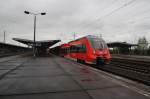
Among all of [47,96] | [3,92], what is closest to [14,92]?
[3,92]

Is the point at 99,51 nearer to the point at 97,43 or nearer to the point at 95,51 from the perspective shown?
the point at 95,51

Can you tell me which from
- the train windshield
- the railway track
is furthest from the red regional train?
the railway track

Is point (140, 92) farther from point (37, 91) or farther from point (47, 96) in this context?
point (37, 91)

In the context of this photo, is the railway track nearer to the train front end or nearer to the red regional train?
the train front end

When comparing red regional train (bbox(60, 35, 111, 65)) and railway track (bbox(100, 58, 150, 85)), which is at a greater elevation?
red regional train (bbox(60, 35, 111, 65))

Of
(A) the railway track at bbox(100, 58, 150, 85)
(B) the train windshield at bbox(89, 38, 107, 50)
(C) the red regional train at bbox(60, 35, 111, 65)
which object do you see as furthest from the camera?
(B) the train windshield at bbox(89, 38, 107, 50)

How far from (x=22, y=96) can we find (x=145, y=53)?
148 feet

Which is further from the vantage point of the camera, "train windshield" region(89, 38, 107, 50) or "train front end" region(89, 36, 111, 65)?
"train windshield" region(89, 38, 107, 50)

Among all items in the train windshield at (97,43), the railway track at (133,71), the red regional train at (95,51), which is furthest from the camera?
the train windshield at (97,43)

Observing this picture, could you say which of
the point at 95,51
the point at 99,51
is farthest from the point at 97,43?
the point at 95,51

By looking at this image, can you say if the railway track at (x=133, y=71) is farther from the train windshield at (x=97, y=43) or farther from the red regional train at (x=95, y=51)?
the train windshield at (x=97, y=43)

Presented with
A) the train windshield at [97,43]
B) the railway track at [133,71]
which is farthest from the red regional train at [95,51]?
the railway track at [133,71]

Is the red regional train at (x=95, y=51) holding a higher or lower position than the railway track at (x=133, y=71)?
higher

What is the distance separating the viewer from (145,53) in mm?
46125
